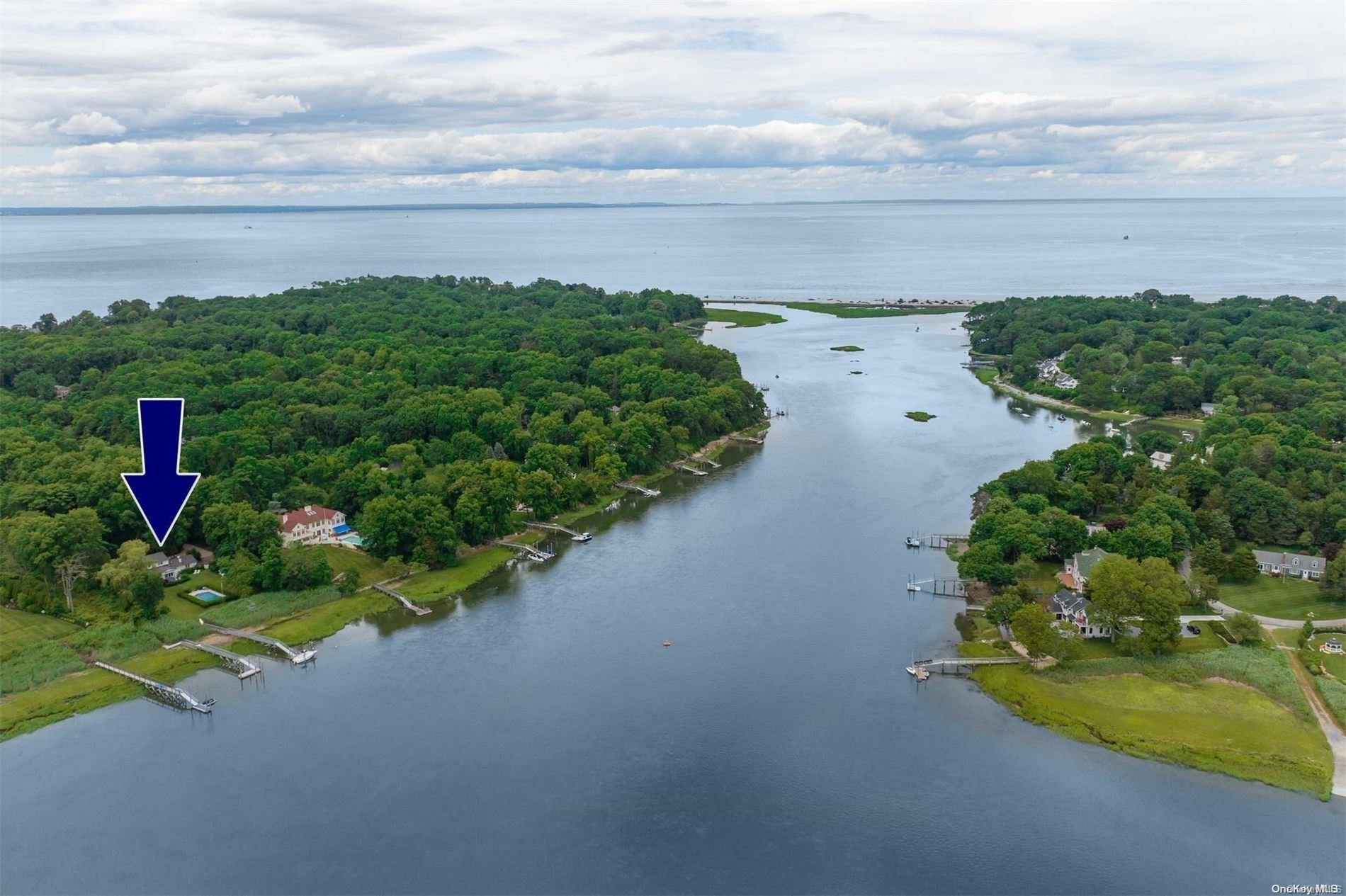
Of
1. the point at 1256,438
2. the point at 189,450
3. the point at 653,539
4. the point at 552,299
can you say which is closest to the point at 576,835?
the point at 653,539

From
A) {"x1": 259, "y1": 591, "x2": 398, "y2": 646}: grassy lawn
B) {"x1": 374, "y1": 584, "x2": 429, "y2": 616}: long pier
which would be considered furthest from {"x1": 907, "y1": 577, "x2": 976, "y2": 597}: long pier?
{"x1": 259, "y1": 591, "x2": 398, "y2": 646}: grassy lawn

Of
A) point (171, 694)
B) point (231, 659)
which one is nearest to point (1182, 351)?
point (231, 659)

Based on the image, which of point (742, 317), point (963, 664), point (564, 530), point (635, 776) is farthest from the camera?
point (742, 317)

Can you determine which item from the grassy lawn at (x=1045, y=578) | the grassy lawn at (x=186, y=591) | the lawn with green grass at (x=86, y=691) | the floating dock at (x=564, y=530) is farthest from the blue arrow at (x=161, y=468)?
the floating dock at (x=564, y=530)

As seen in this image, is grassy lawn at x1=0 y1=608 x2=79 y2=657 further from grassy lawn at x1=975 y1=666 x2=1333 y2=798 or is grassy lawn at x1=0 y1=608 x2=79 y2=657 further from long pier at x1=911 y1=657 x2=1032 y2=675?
grassy lawn at x1=975 y1=666 x2=1333 y2=798

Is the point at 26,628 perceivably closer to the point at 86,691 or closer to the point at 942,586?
the point at 86,691
